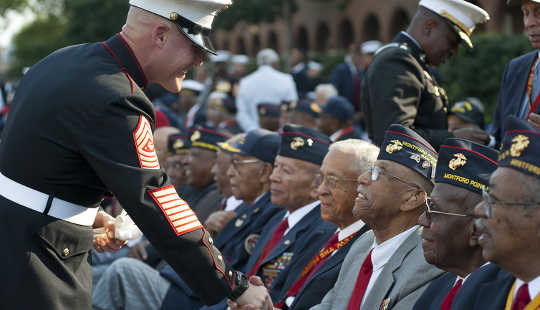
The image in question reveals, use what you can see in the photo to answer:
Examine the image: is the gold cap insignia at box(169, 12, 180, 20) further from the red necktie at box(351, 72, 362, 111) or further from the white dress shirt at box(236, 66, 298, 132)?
the red necktie at box(351, 72, 362, 111)

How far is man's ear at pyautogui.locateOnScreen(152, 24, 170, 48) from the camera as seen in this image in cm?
334

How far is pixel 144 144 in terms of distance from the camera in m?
3.18

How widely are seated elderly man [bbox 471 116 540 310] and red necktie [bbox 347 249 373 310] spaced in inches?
43.0

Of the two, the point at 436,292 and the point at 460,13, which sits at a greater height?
the point at 460,13

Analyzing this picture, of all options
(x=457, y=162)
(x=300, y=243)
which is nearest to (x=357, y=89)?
(x=300, y=243)

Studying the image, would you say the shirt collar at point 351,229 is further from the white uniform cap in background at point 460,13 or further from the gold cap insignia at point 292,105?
the gold cap insignia at point 292,105

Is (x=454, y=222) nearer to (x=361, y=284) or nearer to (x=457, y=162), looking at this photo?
(x=457, y=162)

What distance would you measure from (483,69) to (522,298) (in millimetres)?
10592

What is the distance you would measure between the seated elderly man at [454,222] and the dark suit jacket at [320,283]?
3.18 ft

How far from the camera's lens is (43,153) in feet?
10.4

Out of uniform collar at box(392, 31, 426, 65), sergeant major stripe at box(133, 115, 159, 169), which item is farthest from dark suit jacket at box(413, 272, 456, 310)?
uniform collar at box(392, 31, 426, 65)

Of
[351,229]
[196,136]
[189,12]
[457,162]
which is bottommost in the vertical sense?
[196,136]

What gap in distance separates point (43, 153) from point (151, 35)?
722 millimetres

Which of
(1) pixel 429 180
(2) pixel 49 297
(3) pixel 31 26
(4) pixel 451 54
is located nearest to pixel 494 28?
(4) pixel 451 54
